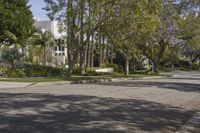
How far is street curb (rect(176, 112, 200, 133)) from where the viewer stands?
12.1 meters

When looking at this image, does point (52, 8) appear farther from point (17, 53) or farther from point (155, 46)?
point (155, 46)

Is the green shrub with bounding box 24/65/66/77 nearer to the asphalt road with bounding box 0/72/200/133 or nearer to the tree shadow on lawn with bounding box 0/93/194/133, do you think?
the asphalt road with bounding box 0/72/200/133

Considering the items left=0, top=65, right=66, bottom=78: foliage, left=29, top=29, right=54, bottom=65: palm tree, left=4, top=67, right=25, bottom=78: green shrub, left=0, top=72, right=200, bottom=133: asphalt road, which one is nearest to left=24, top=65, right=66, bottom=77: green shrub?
left=0, top=65, right=66, bottom=78: foliage

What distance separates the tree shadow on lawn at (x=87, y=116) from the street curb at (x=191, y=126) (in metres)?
0.24

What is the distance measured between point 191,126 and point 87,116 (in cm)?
286

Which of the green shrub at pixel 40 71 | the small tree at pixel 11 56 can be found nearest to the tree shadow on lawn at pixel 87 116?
the green shrub at pixel 40 71

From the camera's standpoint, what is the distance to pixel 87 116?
13.7 m

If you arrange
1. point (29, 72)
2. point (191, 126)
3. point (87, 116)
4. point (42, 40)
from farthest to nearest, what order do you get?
point (42, 40) → point (29, 72) → point (87, 116) → point (191, 126)

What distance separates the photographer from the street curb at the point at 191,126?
39.6 ft

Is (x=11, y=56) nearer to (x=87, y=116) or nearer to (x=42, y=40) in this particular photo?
(x=42, y=40)

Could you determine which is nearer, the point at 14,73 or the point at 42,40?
the point at 14,73

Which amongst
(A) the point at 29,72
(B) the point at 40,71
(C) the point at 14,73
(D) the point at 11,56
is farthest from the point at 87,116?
(D) the point at 11,56

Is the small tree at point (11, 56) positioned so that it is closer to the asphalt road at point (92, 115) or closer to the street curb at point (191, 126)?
the asphalt road at point (92, 115)

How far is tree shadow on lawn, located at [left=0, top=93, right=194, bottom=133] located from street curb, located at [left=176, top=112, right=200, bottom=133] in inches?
9.3
